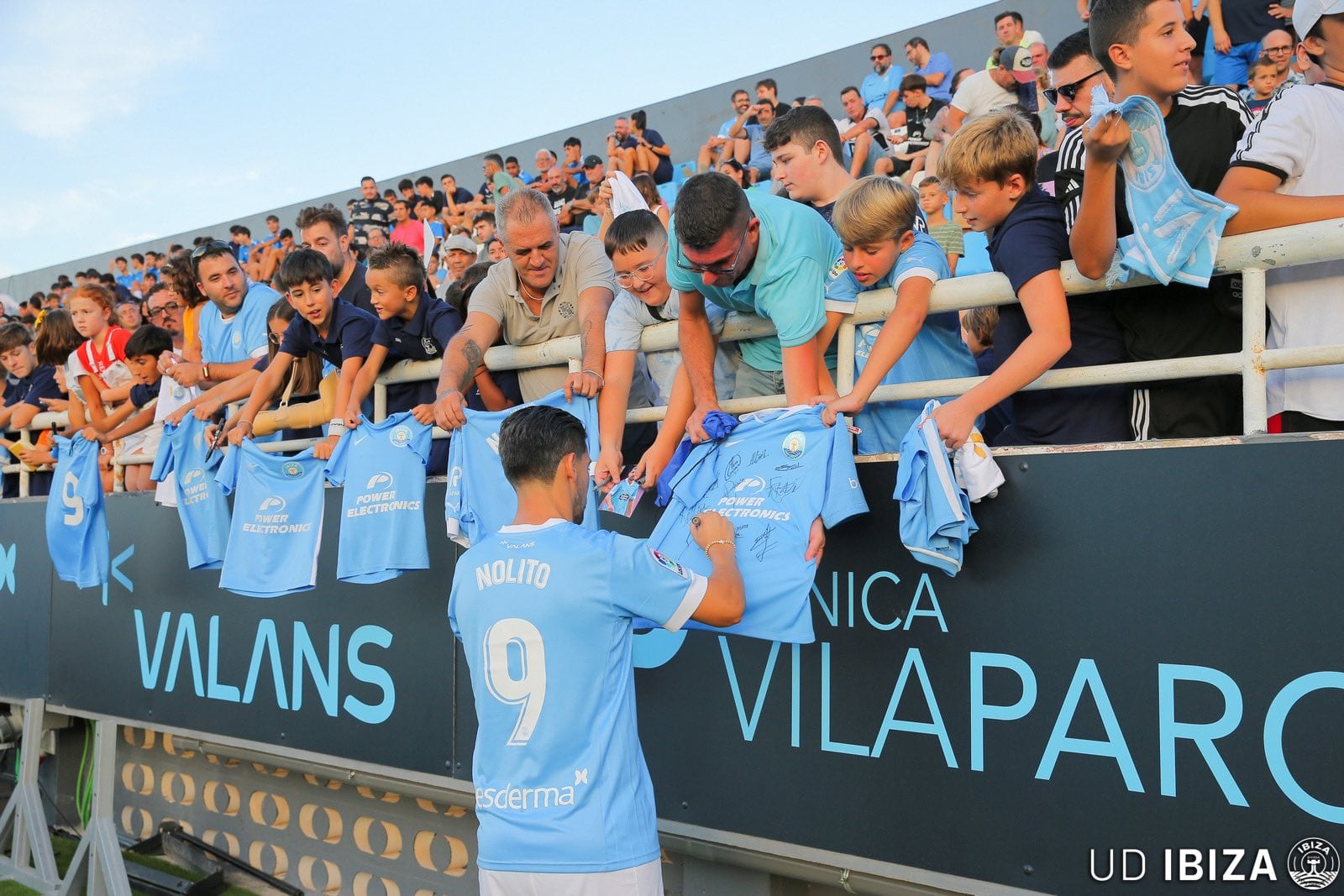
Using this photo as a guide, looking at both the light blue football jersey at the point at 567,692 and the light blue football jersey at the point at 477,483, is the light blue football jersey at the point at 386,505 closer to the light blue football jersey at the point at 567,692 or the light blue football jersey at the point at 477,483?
the light blue football jersey at the point at 477,483

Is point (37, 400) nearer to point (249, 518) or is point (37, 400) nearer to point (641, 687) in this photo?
point (249, 518)

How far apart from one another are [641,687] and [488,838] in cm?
128

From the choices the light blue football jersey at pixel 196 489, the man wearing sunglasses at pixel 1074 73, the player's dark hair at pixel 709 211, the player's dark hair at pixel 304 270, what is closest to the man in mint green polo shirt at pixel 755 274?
A: the player's dark hair at pixel 709 211

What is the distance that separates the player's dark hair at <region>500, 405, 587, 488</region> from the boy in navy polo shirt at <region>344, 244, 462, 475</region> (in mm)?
1979

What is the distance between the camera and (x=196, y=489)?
20.3 ft

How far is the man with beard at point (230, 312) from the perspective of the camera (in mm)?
6518

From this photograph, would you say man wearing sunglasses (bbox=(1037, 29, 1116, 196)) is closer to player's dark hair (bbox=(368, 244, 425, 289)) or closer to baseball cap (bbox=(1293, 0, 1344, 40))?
baseball cap (bbox=(1293, 0, 1344, 40))

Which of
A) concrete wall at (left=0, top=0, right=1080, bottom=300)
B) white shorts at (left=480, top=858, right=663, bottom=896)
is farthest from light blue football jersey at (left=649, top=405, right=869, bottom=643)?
concrete wall at (left=0, top=0, right=1080, bottom=300)

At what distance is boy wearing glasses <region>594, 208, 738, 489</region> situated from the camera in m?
4.20

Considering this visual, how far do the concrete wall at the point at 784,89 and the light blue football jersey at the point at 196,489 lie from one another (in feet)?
31.2

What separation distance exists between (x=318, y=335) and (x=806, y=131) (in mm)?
2656

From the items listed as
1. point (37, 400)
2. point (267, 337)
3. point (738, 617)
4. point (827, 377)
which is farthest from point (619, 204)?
point (37, 400)

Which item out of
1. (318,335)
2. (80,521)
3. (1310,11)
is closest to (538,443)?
(1310,11)

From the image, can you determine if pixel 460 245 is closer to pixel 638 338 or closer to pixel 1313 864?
pixel 638 338
